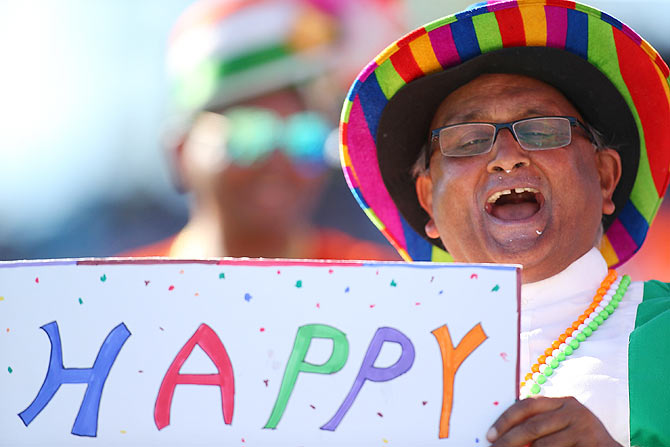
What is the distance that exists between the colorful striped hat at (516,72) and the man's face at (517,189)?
66mm

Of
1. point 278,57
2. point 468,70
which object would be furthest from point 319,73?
point 468,70

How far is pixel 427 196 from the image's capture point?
2.71 meters

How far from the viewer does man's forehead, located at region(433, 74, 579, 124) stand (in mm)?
2461

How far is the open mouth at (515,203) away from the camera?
7.77 feet

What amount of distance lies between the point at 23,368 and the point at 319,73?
2.64m

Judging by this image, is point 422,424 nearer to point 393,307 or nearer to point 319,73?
point 393,307

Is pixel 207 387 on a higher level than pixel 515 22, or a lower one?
Answer: lower

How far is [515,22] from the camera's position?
2.39 m

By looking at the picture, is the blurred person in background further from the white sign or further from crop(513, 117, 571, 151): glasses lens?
the white sign

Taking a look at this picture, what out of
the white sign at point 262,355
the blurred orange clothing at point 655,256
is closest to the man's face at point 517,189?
the white sign at point 262,355

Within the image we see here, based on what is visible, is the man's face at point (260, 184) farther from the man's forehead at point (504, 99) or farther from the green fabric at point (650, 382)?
the green fabric at point (650, 382)

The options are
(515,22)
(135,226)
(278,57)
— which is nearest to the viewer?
(515,22)

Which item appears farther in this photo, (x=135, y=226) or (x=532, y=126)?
(x=135, y=226)

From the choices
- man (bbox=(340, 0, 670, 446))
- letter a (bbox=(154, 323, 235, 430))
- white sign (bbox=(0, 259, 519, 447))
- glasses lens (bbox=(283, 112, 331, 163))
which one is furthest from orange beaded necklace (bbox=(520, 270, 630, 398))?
glasses lens (bbox=(283, 112, 331, 163))
